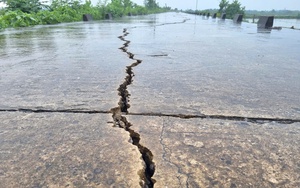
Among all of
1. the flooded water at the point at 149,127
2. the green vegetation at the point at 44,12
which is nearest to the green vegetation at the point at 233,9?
the green vegetation at the point at 44,12

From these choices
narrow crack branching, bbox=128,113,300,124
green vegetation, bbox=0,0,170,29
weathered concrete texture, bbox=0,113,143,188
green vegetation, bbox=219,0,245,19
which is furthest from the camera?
green vegetation, bbox=219,0,245,19

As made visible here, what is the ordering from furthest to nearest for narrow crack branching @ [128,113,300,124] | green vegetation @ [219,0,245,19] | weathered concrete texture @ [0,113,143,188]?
green vegetation @ [219,0,245,19], narrow crack branching @ [128,113,300,124], weathered concrete texture @ [0,113,143,188]

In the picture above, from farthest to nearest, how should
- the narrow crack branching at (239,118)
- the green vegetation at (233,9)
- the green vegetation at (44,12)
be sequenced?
the green vegetation at (233,9) → the green vegetation at (44,12) → the narrow crack branching at (239,118)

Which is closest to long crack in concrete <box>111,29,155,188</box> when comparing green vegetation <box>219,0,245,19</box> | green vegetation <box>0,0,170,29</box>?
green vegetation <box>0,0,170,29</box>

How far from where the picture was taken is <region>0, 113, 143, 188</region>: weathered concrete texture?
768 mm

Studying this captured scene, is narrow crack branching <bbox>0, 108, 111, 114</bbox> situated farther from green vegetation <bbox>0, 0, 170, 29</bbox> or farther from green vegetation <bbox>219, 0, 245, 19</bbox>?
green vegetation <bbox>219, 0, 245, 19</bbox>

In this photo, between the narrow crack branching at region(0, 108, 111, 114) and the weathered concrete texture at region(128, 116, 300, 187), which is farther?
the narrow crack branching at region(0, 108, 111, 114)

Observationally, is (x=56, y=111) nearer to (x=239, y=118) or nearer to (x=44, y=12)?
(x=239, y=118)

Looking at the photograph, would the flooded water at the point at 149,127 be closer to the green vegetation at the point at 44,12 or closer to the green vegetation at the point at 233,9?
the green vegetation at the point at 44,12

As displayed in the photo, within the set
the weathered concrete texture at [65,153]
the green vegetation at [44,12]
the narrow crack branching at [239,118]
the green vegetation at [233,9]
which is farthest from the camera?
the green vegetation at [233,9]

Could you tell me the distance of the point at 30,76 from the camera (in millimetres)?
1889

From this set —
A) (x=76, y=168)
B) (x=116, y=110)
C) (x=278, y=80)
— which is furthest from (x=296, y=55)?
(x=76, y=168)

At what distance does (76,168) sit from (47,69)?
1.48m

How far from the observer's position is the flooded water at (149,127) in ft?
2.60
